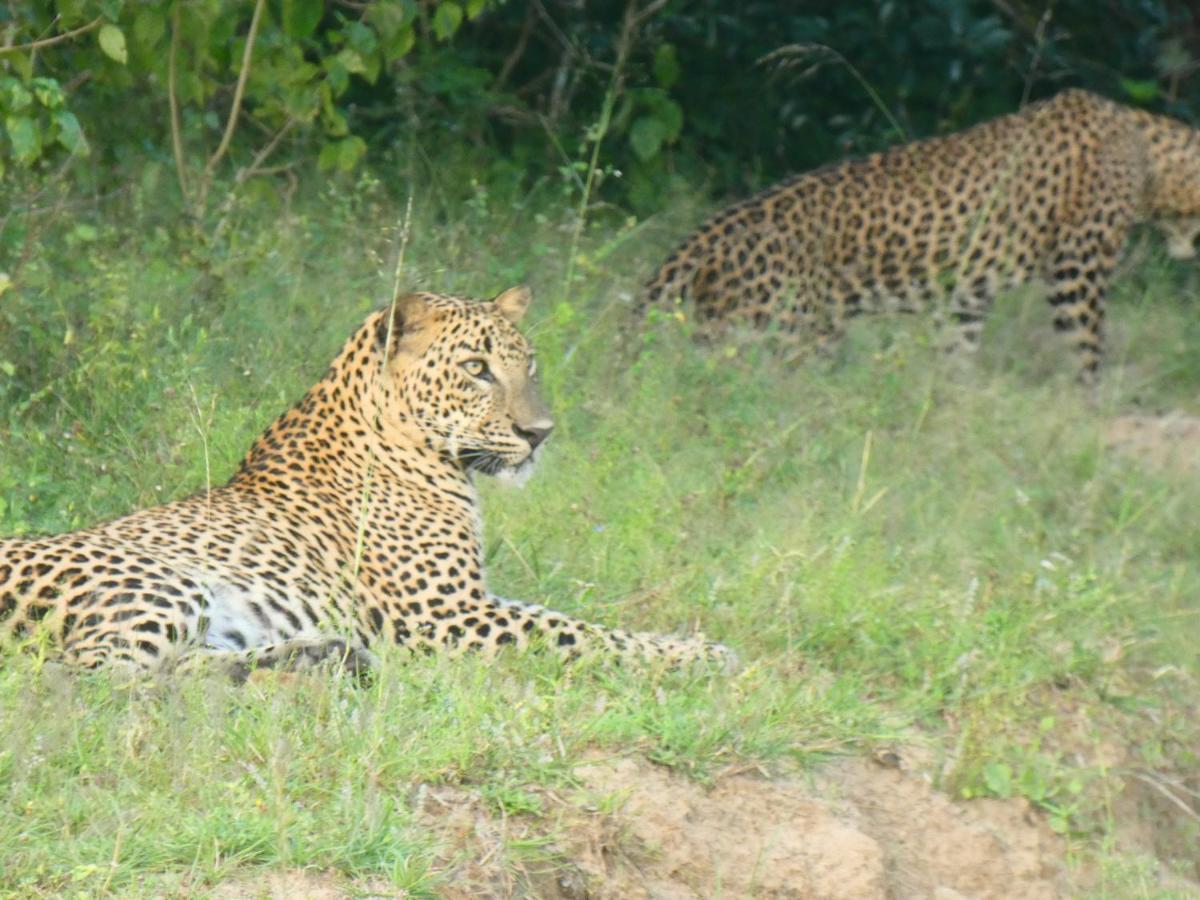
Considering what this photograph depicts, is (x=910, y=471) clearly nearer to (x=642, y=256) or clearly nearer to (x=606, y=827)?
(x=642, y=256)

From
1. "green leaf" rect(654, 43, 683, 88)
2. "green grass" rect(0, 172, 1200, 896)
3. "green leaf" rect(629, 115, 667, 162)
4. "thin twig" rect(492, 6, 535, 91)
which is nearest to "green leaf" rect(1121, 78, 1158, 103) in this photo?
"green grass" rect(0, 172, 1200, 896)

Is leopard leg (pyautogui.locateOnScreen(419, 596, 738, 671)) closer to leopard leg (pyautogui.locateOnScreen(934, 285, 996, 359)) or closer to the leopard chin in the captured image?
the leopard chin

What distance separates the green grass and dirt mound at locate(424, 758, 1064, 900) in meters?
0.09

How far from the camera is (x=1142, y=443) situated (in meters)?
9.46

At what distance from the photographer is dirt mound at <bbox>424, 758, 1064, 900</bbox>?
16.2 ft

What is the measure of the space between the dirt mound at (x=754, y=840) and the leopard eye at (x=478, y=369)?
154 cm

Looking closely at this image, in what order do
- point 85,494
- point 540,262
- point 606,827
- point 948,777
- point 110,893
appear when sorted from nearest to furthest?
point 110,893
point 606,827
point 948,777
point 85,494
point 540,262

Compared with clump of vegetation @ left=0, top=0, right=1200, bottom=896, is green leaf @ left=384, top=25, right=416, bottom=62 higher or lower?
higher

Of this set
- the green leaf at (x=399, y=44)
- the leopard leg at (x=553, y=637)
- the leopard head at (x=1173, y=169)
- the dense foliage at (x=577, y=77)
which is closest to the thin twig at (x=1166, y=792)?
the leopard leg at (x=553, y=637)

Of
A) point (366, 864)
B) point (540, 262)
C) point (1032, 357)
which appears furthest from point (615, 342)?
point (366, 864)

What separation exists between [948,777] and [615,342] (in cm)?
280

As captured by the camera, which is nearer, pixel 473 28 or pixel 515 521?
pixel 515 521

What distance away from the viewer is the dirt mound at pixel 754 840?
195 inches

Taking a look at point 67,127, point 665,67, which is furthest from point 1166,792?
point 665,67
